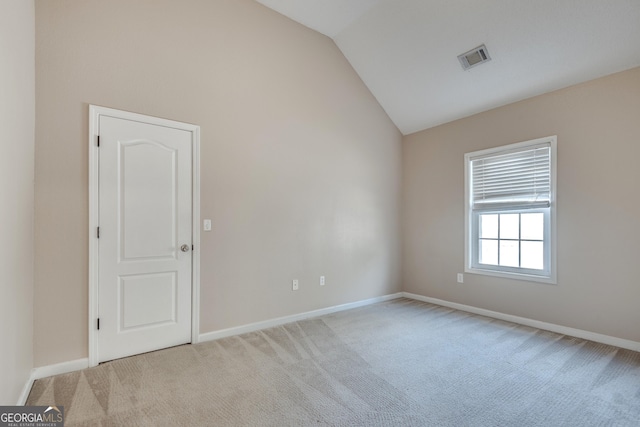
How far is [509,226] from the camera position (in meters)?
3.79

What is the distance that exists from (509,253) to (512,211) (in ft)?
1.75

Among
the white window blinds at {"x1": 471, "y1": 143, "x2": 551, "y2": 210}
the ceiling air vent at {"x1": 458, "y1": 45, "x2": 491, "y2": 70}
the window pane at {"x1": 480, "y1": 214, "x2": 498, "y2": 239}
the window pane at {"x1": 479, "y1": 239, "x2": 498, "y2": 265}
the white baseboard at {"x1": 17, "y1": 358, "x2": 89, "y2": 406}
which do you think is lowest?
the white baseboard at {"x1": 17, "y1": 358, "x2": 89, "y2": 406}

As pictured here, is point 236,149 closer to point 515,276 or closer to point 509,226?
point 509,226

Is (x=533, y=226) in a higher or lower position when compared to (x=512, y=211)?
lower

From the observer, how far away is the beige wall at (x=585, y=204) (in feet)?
9.42

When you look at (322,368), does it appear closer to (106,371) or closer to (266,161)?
(106,371)

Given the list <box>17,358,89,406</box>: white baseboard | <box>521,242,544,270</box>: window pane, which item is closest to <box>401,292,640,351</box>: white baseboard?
<box>521,242,544,270</box>: window pane

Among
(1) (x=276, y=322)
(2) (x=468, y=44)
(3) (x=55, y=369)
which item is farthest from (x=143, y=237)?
(2) (x=468, y=44)

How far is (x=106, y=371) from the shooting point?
7.82 ft

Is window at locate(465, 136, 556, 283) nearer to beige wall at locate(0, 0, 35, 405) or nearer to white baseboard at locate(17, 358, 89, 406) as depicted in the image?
white baseboard at locate(17, 358, 89, 406)

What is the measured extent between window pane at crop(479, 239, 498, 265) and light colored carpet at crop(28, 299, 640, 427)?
991 millimetres

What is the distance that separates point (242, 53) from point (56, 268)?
8.82 feet

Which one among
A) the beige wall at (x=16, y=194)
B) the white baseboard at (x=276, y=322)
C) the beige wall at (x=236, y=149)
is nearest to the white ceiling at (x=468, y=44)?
the beige wall at (x=236, y=149)

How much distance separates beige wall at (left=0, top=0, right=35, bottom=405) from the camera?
1.61 metres
